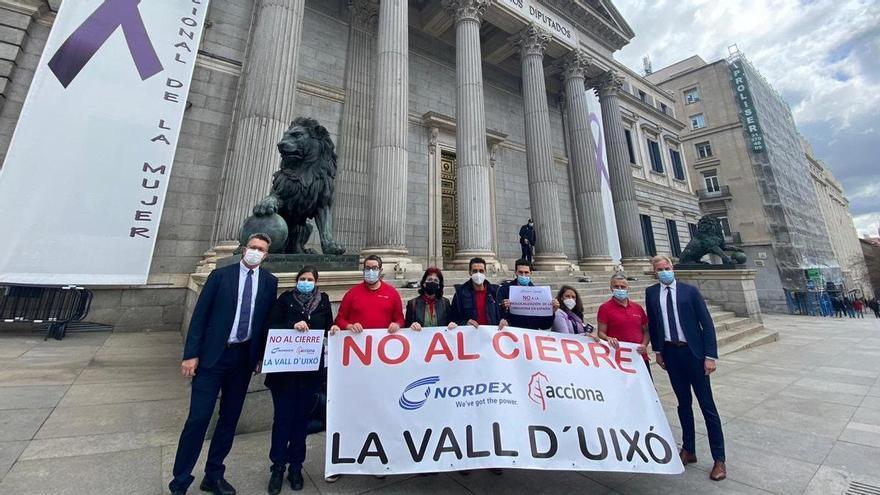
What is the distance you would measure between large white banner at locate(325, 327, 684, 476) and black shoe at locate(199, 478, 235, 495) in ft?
2.48

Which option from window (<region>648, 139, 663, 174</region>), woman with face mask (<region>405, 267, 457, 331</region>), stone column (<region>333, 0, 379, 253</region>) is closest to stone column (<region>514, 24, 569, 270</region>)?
stone column (<region>333, 0, 379, 253</region>)

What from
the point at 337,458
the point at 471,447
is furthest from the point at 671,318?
the point at 337,458

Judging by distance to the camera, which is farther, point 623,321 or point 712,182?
point 712,182

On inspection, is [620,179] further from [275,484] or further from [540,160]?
[275,484]

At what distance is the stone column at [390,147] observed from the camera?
9.28m

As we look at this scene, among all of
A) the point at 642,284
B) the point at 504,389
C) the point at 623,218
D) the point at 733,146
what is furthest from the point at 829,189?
the point at 504,389

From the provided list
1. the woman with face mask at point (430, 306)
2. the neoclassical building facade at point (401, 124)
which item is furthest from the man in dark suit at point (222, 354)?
the neoclassical building facade at point (401, 124)

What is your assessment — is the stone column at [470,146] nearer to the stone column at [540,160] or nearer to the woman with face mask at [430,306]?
the stone column at [540,160]

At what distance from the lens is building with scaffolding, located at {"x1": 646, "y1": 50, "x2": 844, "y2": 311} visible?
26141mm

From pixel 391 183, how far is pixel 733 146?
1386 inches

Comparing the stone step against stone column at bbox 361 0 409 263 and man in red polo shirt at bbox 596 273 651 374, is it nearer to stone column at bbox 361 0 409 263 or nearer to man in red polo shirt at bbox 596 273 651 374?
man in red polo shirt at bbox 596 273 651 374

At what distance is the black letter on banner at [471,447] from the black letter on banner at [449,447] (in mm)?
80

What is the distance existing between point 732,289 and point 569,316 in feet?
38.7

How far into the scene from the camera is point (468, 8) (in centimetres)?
1221
